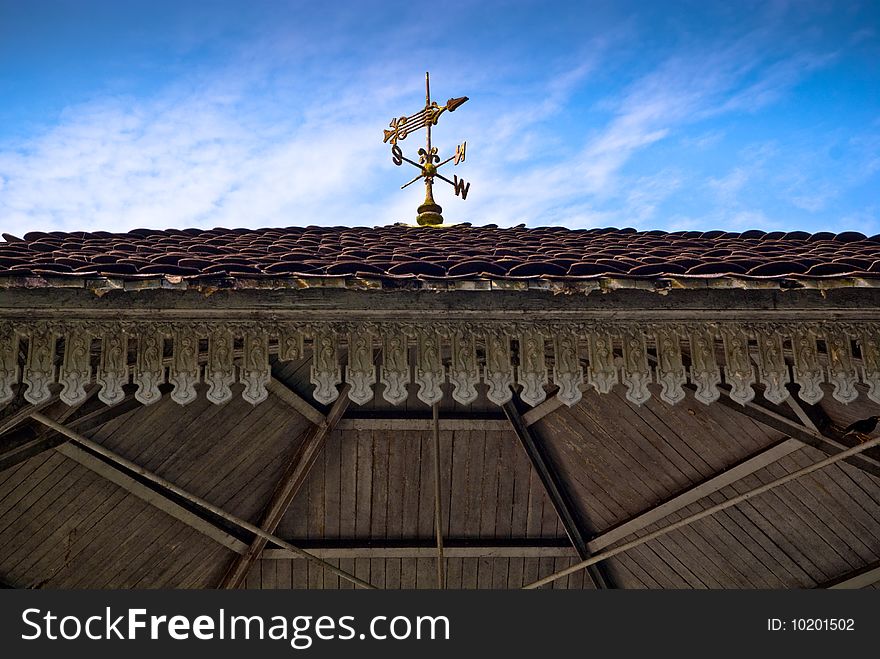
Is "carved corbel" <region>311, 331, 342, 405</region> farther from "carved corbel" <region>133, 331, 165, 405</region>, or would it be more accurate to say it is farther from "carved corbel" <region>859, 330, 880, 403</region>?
"carved corbel" <region>859, 330, 880, 403</region>

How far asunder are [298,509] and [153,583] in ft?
4.11

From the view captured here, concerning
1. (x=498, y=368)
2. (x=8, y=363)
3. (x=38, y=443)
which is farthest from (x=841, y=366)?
(x=38, y=443)

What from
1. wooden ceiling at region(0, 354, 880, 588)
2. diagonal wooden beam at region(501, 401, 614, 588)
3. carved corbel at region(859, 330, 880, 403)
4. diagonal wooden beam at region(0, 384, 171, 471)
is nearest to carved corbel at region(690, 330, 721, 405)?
carved corbel at region(859, 330, 880, 403)

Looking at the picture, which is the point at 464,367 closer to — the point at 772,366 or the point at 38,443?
the point at 772,366

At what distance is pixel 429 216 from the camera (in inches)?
320

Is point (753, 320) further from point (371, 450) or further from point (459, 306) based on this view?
point (371, 450)

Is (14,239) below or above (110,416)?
above

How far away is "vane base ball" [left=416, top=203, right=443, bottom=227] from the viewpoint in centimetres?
812

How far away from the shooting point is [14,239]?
5250 mm

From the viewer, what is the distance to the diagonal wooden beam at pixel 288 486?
6.54m

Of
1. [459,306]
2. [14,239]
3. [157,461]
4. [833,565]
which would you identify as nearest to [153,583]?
[157,461]

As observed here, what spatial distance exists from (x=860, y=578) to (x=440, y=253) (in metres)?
4.20

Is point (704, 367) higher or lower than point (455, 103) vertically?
lower

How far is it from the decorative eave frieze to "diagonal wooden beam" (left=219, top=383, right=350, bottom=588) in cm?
254
